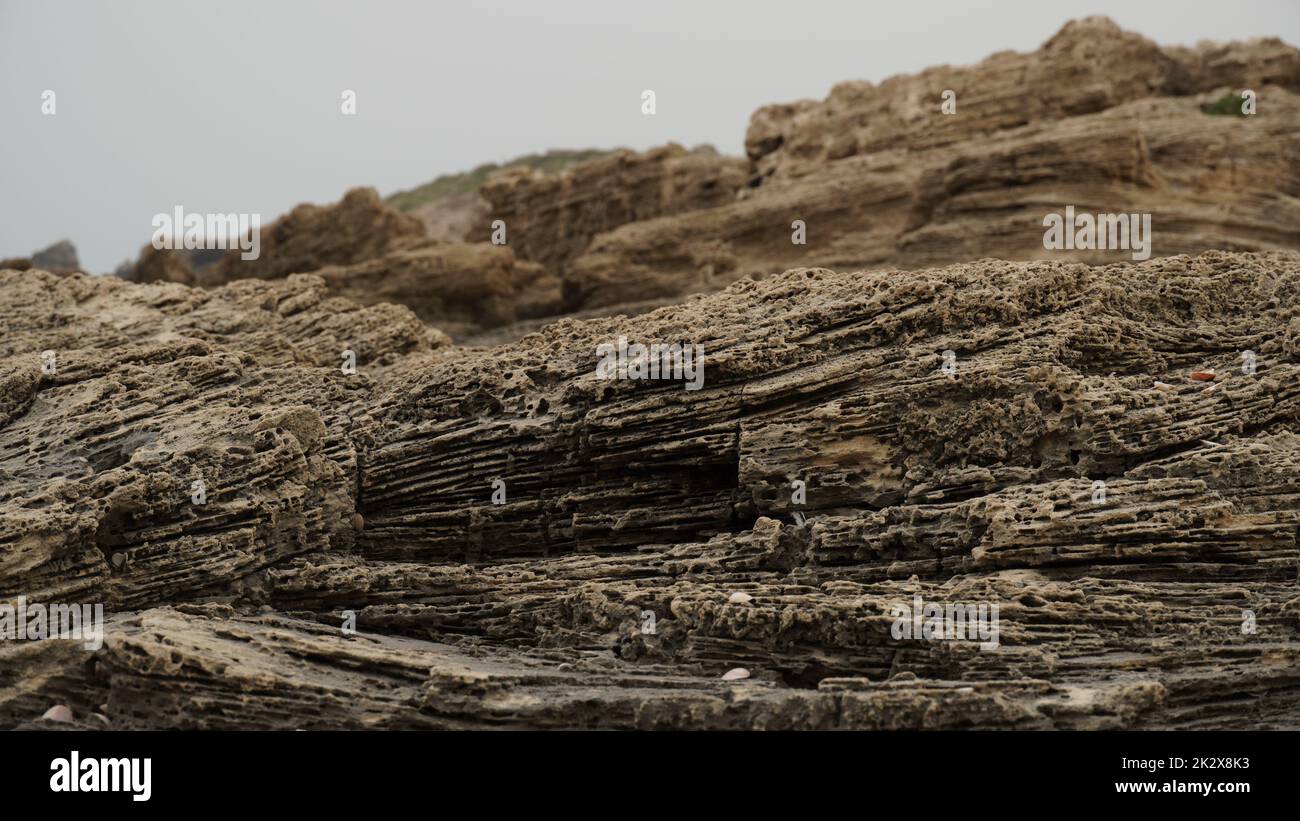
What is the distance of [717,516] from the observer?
72.1ft

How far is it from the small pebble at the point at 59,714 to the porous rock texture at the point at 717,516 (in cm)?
18

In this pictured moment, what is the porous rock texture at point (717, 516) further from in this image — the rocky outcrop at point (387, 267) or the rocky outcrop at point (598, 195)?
the rocky outcrop at point (598, 195)

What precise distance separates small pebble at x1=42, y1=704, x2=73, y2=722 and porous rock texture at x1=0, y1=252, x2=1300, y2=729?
182 mm

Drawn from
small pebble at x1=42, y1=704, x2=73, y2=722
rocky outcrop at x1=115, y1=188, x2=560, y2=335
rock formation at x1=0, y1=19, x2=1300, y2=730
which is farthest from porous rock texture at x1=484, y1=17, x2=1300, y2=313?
small pebble at x1=42, y1=704, x2=73, y2=722

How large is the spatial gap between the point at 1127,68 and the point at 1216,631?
3443 centimetres

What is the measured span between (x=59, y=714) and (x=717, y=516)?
8.70 meters

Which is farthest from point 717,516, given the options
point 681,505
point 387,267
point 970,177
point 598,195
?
point 598,195

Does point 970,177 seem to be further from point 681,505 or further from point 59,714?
→ point 59,714

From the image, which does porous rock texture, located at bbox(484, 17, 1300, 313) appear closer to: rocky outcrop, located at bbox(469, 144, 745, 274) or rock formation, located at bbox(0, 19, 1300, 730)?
rocky outcrop, located at bbox(469, 144, 745, 274)

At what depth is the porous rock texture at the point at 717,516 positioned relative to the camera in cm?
1781

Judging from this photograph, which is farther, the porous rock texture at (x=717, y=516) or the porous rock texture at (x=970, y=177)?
the porous rock texture at (x=970, y=177)

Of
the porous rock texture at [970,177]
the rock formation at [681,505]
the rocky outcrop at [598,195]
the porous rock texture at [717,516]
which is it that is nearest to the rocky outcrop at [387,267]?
the porous rock texture at [970,177]
